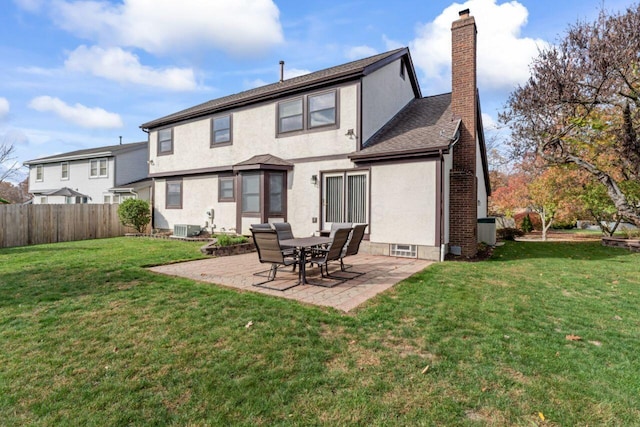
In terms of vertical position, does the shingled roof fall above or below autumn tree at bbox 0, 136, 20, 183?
below

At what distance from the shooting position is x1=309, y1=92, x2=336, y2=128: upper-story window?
1151 cm

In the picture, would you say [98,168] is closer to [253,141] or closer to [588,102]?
[253,141]

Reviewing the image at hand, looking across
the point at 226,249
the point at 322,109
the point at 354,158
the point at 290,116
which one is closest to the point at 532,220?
the point at 354,158

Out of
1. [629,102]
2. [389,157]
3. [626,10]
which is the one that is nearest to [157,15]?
[389,157]

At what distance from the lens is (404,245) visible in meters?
9.88

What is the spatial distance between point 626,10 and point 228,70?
14.2 m

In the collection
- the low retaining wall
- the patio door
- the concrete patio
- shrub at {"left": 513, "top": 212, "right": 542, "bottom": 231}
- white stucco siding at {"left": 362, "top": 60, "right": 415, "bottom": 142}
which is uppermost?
white stucco siding at {"left": 362, "top": 60, "right": 415, "bottom": 142}

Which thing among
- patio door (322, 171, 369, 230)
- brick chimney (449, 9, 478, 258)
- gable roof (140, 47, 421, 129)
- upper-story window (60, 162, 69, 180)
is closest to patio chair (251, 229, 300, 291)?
patio door (322, 171, 369, 230)

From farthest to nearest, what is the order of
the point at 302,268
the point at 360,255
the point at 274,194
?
the point at 274,194 < the point at 360,255 < the point at 302,268

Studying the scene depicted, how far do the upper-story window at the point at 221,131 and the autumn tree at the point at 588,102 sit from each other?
1145 cm

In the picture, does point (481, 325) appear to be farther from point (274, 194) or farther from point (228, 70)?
point (228, 70)

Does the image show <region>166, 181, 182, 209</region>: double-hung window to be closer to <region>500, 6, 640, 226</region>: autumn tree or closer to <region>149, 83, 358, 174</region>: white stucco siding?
<region>149, 83, 358, 174</region>: white stucco siding

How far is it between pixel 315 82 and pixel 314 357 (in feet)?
33.7

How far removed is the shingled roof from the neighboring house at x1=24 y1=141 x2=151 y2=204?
58.1 feet
